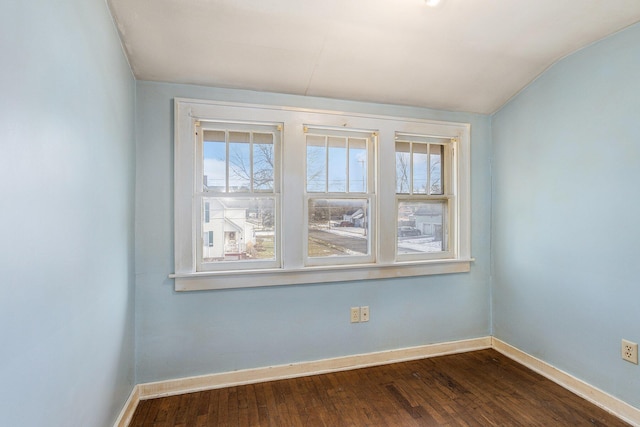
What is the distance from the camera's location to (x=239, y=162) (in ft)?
7.75

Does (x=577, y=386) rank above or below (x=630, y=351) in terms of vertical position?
below

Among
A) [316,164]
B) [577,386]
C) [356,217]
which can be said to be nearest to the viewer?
[577,386]

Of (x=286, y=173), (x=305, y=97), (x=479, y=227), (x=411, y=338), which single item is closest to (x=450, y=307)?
(x=411, y=338)

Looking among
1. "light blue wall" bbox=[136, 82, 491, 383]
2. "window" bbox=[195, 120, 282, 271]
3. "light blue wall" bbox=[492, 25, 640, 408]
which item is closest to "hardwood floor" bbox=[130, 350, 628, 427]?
"light blue wall" bbox=[136, 82, 491, 383]

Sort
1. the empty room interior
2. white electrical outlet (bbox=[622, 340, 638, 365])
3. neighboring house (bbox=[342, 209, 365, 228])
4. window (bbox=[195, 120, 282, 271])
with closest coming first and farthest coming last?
the empty room interior, white electrical outlet (bbox=[622, 340, 638, 365]), window (bbox=[195, 120, 282, 271]), neighboring house (bbox=[342, 209, 365, 228])

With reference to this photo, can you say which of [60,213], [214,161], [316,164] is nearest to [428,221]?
[316,164]

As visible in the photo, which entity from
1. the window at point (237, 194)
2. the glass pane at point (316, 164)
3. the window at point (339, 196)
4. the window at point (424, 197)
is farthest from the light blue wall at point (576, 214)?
the window at point (237, 194)

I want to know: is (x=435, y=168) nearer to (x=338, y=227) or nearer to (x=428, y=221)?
(x=428, y=221)

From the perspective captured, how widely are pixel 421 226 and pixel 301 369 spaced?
1617mm

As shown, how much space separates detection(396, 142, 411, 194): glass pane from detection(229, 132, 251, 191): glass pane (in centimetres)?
130

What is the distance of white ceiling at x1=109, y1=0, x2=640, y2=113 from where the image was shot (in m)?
1.72

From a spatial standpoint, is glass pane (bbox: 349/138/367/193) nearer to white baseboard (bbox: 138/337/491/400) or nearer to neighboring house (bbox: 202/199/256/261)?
neighboring house (bbox: 202/199/256/261)

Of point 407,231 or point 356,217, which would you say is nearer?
point 356,217

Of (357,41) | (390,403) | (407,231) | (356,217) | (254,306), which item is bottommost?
(390,403)
